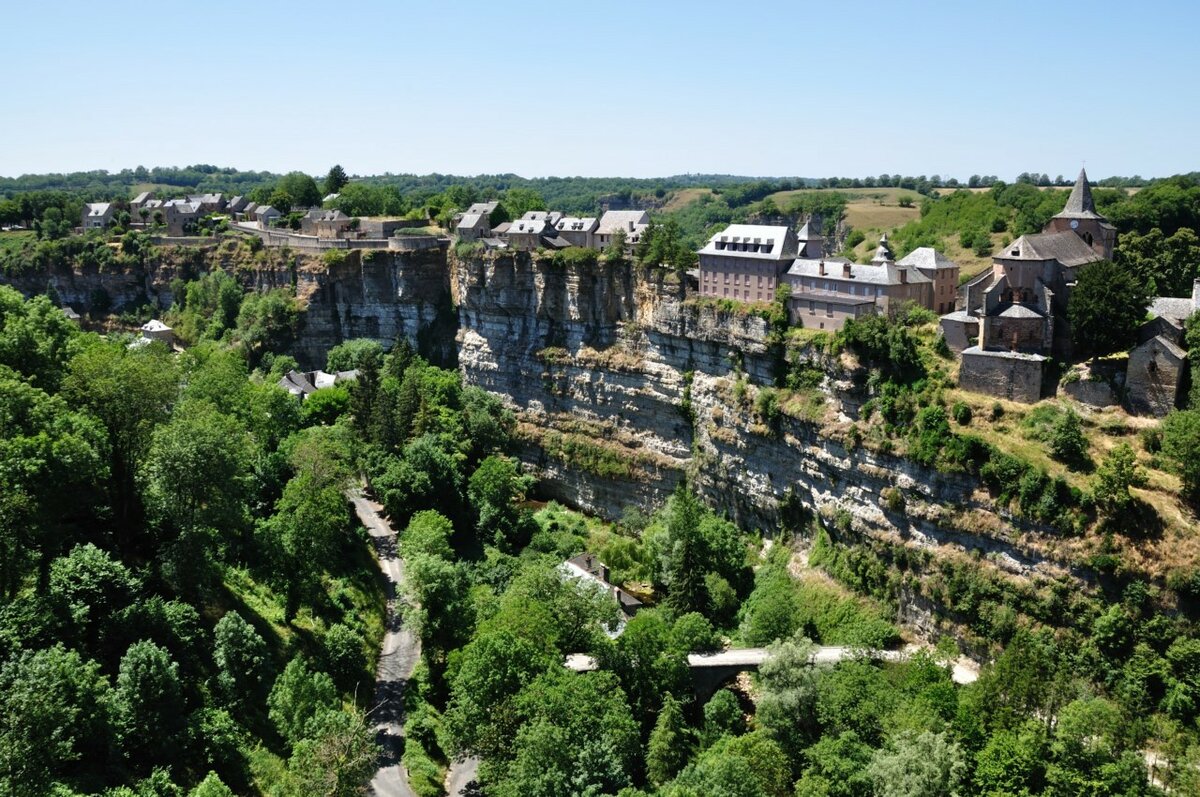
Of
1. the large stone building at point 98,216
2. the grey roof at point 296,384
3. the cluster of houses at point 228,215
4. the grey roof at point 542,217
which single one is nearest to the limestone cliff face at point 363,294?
the cluster of houses at point 228,215

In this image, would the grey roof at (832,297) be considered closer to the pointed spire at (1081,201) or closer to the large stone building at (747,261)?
the large stone building at (747,261)

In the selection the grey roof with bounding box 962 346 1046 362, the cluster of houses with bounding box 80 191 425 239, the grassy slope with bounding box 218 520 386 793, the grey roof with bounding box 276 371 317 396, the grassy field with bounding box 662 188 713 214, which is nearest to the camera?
the grassy slope with bounding box 218 520 386 793

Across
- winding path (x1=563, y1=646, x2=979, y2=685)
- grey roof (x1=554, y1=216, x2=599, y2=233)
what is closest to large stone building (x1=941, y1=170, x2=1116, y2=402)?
winding path (x1=563, y1=646, x2=979, y2=685)

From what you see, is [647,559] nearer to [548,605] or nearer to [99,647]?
[548,605]

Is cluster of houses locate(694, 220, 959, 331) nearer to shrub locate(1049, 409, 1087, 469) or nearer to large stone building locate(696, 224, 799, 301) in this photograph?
large stone building locate(696, 224, 799, 301)

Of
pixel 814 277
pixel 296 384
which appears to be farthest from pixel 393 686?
pixel 296 384

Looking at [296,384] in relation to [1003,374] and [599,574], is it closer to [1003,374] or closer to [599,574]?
[599,574]


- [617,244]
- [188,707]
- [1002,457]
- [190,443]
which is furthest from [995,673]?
[617,244]
